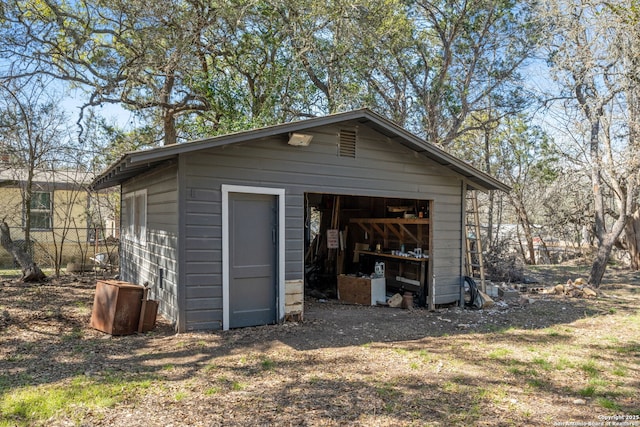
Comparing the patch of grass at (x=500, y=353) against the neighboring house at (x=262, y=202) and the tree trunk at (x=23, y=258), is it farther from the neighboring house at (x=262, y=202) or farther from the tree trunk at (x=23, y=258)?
the tree trunk at (x=23, y=258)

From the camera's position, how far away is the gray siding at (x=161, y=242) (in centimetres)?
628

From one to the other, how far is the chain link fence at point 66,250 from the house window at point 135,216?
2824 mm

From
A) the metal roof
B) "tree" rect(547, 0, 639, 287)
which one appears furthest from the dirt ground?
"tree" rect(547, 0, 639, 287)

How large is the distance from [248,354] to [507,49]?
13817 millimetres

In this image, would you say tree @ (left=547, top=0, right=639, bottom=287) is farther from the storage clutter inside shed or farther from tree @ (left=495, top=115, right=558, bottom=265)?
tree @ (left=495, top=115, right=558, bottom=265)

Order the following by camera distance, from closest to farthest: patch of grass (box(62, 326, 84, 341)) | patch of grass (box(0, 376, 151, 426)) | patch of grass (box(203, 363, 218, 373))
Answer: patch of grass (box(0, 376, 151, 426))
patch of grass (box(203, 363, 218, 373))
patch of grass (box(62, 326, 84, 341))

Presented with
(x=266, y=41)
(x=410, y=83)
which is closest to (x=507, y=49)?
(x=410, y=83)

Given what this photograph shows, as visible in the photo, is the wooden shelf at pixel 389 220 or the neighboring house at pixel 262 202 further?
the wooden shelf at pixel 389 220

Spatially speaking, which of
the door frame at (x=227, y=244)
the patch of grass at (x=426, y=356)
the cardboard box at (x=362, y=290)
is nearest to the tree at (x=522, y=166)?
the cardboard box at (x=362, y=290)

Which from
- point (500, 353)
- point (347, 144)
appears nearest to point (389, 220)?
point (347, 144)

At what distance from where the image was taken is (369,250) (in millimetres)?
10516

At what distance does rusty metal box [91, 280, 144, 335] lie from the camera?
594cm

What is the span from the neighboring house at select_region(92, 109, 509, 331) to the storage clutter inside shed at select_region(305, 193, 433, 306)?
62cm

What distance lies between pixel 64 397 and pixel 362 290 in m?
5.97
